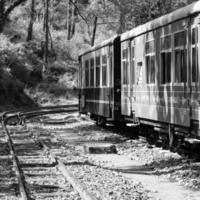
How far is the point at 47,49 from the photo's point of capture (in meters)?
61.3

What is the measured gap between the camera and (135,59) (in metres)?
18.6

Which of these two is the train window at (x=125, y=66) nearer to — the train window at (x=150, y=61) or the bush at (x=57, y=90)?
the train window at (x=150, y=61)

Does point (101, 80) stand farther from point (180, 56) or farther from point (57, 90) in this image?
point (57, 90)

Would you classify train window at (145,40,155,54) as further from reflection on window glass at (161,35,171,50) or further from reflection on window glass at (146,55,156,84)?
reflection on window glass at (161,35,171,50)

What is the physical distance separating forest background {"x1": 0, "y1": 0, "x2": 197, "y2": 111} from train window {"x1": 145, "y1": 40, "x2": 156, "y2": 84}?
49.8 feet

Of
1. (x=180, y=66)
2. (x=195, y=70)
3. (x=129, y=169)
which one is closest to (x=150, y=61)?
(x=180, y=66)

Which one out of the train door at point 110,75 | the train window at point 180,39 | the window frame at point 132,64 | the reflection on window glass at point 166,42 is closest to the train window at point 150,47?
the reflection on window glass at point 166,42

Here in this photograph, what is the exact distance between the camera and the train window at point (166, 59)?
583 inches

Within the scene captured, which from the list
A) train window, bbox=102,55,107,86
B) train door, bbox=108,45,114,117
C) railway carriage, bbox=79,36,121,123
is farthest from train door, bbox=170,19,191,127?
train window, bbox=102,55,107,86

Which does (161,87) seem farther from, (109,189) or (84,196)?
(84,196)

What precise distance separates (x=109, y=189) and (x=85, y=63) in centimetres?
1782

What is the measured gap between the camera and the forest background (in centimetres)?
4053

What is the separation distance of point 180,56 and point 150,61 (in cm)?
302

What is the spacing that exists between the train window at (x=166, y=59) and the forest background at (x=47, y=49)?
16912 millimetres
